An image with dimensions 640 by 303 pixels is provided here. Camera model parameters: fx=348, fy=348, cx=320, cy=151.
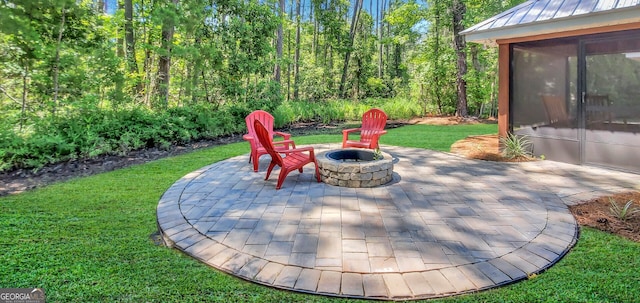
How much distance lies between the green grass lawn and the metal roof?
296 centimetres

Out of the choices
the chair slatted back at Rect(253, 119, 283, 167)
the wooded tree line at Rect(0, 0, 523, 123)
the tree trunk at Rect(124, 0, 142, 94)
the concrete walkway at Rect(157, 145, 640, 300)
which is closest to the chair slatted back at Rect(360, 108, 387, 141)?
the concrete walkway at Rect(157, 145, 640, 300)

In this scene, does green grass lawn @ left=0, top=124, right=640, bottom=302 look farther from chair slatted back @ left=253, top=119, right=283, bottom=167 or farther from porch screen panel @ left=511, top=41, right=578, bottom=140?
porch screen panel @ left=511, top=41, right=578, bottom=140

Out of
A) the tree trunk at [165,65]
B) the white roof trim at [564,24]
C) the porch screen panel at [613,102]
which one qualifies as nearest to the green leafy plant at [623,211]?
the porch screen panel at [613,102]

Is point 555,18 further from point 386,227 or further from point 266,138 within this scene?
point 266,138

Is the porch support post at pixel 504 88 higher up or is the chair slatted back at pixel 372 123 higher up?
the porch support post at pixel 504 88

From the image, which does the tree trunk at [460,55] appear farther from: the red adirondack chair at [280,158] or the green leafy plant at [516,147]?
the red adirondack chair at [280,158]

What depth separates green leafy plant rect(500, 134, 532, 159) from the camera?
5645 mm

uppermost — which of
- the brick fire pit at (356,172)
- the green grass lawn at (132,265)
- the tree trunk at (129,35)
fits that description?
the tree trunk at (129,35)

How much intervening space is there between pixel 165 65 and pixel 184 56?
1.69 feet

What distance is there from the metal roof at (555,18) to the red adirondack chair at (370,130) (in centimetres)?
204

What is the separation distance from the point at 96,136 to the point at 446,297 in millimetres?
5893

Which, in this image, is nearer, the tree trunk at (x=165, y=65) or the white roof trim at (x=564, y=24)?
the white roof trim at (x=564, y=24)

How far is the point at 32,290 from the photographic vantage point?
6.61 ft

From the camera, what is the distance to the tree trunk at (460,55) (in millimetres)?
10828
